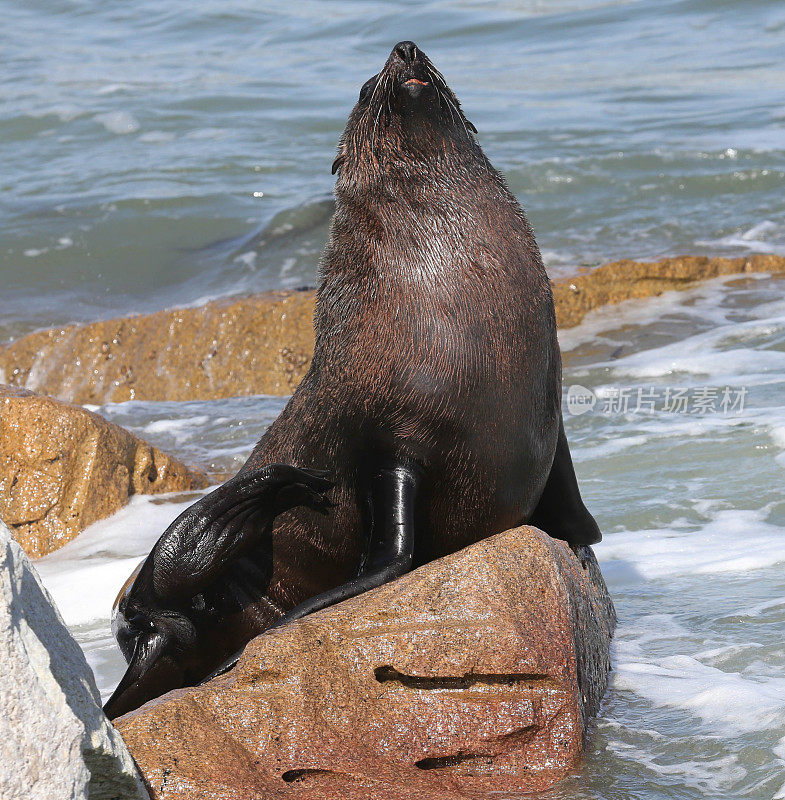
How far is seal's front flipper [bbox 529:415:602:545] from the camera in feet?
14.9

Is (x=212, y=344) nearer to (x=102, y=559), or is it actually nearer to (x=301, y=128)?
(x=102, y=559)

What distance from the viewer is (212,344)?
10.6m

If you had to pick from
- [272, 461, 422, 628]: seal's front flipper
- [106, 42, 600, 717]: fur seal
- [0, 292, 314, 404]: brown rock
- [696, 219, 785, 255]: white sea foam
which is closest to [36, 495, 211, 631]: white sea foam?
[106, 42, 600, 717]: fur seal

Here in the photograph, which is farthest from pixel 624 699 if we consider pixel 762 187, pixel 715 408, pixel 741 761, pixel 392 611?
pixel 762 187

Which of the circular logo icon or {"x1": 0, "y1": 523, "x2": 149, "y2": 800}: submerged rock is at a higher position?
{"x1": 0, "y1": 523, "x2": 149, "y2": 800}: submerged rock

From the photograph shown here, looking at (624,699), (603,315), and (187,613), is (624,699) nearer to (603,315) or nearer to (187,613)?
(187,613)

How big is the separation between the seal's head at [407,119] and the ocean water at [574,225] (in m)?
2.02

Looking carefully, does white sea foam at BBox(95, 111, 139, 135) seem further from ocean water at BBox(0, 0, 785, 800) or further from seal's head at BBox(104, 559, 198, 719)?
seal's head at BBox(104, 559, 198, 719)

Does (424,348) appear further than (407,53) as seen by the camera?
No

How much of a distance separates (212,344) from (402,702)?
24.2 feet

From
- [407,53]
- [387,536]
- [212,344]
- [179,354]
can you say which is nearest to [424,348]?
[387,536]

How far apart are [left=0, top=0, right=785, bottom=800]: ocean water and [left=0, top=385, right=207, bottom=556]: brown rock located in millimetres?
160

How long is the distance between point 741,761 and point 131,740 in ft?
6.00

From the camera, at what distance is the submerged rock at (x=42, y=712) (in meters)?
2.72
